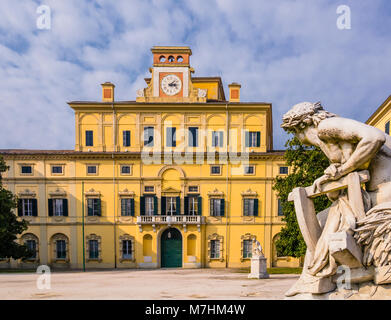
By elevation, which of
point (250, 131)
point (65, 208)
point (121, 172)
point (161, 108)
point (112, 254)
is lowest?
point (112, 254)

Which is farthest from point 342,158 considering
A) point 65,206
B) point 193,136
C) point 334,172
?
point 65,206

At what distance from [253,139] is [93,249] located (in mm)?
17680

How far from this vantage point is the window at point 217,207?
31.8 m

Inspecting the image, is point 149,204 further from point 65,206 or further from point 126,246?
point 65,206

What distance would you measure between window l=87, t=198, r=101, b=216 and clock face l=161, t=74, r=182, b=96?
12.0m

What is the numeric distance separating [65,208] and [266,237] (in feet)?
60.3

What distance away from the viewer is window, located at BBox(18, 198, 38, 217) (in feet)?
104

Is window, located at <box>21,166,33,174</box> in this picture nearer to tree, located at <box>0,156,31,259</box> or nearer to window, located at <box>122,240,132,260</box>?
tree, located at <box>0,156,31,259</box>

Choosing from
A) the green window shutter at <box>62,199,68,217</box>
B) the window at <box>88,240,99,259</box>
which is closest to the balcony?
the window at <box>88,240,99,259</box>

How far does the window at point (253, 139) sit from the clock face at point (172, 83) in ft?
25.4
